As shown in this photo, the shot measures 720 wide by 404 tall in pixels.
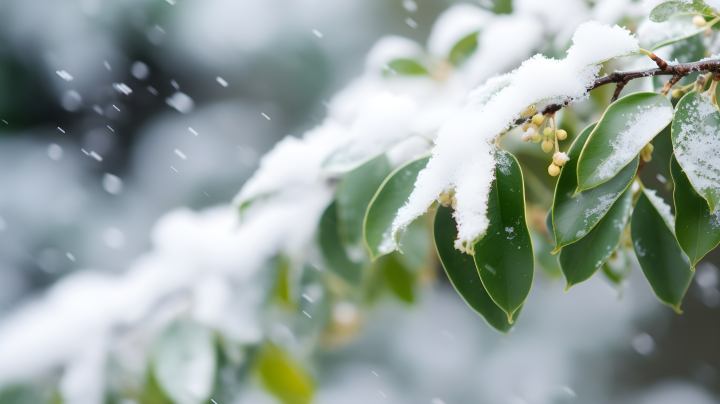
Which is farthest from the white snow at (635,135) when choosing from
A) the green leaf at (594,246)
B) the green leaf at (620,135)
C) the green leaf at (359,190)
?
the green leaf at (359,190)

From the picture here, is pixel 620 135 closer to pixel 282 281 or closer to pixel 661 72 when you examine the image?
pixel 661 72

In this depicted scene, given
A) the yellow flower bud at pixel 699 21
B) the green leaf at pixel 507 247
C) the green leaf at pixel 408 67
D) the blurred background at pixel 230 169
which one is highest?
the yellow flower bud at pixel 699 21

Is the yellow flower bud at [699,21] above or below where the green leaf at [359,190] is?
above

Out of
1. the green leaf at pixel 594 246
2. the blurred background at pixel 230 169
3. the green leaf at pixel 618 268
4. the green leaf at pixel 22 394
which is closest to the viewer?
the green leaf at pixel 594 246

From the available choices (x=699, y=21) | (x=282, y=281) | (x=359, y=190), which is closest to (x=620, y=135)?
(x=699, y=21)

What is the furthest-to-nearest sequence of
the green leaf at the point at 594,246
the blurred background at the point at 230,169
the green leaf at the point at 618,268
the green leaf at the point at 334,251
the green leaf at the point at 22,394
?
the blurred background at the point at 230,169 < the green leaf at the point at 22,394 < the green leaf at the point at 334,251 < the green leaf at the point at 618,268 < the green leaf at the point at 594,246

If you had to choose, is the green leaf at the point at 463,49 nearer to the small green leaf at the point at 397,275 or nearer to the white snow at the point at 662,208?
the small green leaf at the point at 397,275
